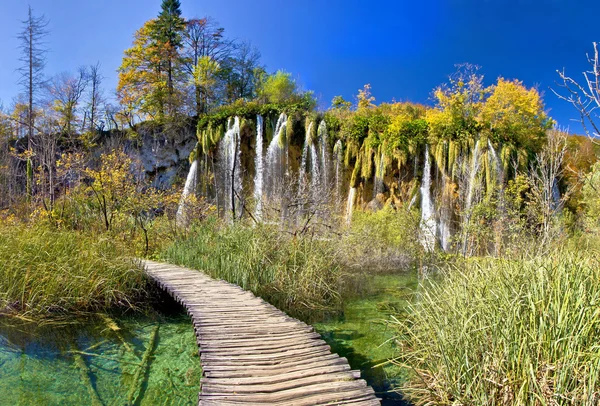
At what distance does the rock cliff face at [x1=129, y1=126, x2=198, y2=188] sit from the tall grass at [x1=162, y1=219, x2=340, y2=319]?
13669mm

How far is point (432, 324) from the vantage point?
374cm

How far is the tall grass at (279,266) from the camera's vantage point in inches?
268

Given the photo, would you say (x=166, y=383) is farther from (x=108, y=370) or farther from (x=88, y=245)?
(x=88, y=245)

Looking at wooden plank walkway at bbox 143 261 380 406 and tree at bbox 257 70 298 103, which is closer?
wooden plank walkway at bbox 143 261 380 406

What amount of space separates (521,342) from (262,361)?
83.1 inches

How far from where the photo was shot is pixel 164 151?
70.4ft

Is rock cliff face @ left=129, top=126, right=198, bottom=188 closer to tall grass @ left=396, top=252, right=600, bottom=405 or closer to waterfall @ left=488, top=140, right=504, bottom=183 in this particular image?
waterfall @ left=488, top=140, right=504, bottom=183

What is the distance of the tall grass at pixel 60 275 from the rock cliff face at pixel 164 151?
14.4 meters

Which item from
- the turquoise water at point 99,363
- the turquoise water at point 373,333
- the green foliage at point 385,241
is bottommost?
A: the turquoise water at point 99,363

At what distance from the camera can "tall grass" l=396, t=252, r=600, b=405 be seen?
2.77 metres

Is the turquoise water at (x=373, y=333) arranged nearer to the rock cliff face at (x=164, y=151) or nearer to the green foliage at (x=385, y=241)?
the green foliage at (x=385, y=241)

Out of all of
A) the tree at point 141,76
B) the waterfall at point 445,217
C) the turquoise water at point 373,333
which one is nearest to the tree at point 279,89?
the tree at point 141,76

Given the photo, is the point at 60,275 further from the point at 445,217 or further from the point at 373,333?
the point at 445,217

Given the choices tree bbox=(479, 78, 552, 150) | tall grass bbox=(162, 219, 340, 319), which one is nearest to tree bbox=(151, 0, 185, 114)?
tree bbox=(479, 78, 552, 150)
